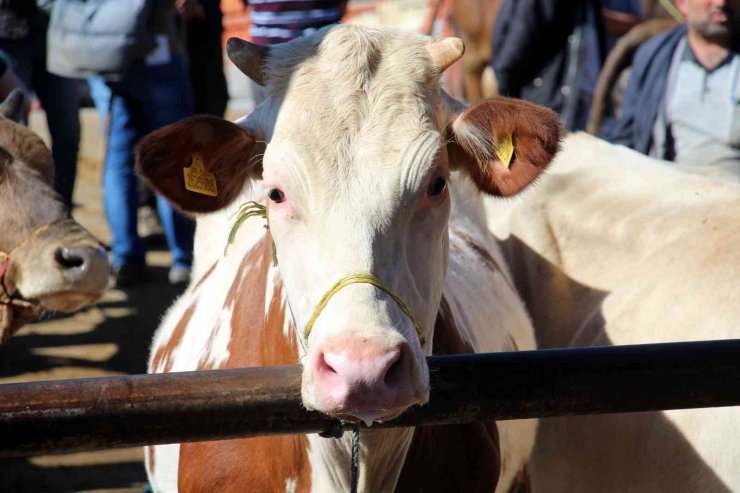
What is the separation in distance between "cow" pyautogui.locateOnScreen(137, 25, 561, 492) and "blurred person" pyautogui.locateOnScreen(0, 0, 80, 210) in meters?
3.00

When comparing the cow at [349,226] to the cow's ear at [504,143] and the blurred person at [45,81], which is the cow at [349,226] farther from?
the blurred person at [45,81]

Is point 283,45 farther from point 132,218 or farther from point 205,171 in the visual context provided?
point 132,218

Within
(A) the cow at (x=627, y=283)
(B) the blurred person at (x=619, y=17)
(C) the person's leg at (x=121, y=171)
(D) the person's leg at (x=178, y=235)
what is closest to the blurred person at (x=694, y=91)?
(A) the cow at (x=627, y=283)

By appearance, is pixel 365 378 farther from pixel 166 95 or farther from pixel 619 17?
pixel 619 17

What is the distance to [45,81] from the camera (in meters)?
5.45

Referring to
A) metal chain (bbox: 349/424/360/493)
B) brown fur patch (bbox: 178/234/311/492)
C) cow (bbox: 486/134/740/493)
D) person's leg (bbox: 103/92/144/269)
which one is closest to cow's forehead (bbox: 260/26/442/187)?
brown fur patch (bbox: 178/234/311/492)

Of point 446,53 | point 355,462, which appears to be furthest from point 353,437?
point 446,53

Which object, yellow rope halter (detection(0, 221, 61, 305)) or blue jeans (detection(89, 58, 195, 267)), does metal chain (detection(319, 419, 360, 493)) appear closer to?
yellow rope halter (detection(0, 221, 61, 305))

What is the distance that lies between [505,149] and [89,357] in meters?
3.21

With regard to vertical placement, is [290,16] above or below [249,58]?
below

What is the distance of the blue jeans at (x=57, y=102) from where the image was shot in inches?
209

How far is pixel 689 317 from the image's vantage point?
117 inches

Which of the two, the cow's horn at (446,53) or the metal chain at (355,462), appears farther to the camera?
the cow's horn at (446,53)

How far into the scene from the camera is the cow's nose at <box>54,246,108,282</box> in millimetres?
3639
